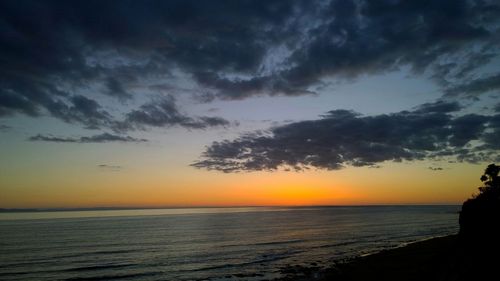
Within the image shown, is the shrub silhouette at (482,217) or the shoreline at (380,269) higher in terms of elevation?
the shrub silhouette at (482,217)

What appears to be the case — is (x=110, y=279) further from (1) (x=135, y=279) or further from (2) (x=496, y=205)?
(2) (x=496, y=205)

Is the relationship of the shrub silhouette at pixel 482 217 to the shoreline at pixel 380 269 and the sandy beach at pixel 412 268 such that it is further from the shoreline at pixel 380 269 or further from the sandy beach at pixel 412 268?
the shoreline at pixel 380 269

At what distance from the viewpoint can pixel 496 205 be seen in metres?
18.3

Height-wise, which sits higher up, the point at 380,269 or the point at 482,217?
the point at 482,217

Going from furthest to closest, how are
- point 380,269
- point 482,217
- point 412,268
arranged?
point 380,269
point 412,268
point 482,217

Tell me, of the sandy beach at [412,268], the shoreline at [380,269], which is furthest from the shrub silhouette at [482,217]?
the shoreline at [380,269]

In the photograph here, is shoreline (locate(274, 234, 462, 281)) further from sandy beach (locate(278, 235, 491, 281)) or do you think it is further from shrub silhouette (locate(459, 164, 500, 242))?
shrub silhouette (locate(459, 164, 500, 242))

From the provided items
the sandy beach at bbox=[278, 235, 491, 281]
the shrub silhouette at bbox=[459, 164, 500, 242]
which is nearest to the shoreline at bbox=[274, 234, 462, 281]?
the sandy beach at bbox=[278, 235, 491, 281]

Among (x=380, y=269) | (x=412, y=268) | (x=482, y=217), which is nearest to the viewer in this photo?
(x=482, y=217)

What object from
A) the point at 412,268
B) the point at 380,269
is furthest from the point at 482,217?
the point at 380,269

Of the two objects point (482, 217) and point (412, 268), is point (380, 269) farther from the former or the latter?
point (482, 217)

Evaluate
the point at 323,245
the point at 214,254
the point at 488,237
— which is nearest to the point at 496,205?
the point at 488,237

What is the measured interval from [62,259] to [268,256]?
34.5m

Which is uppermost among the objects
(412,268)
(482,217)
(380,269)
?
(482,217)
